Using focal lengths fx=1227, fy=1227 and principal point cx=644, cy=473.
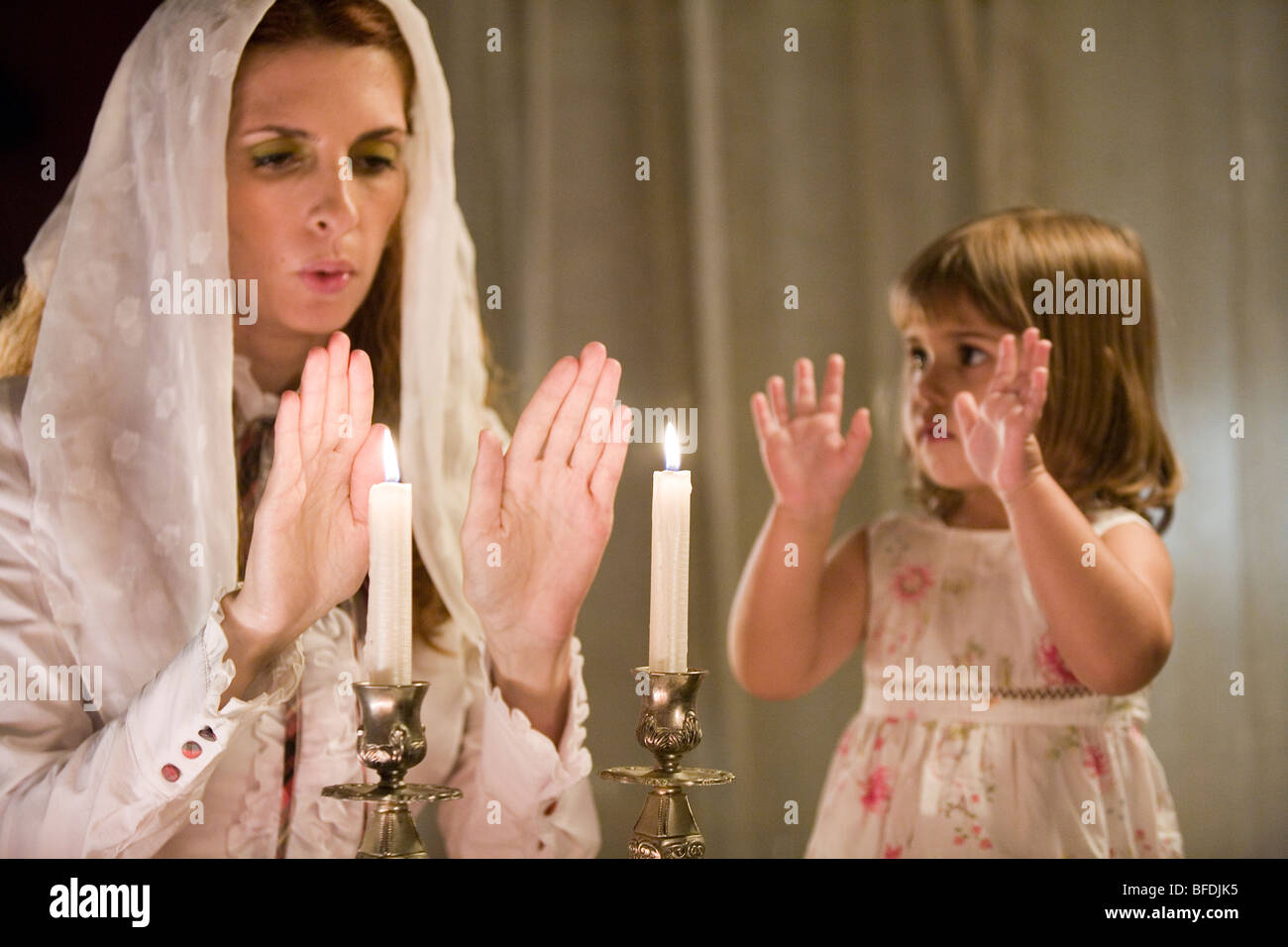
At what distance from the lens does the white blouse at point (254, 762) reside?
41.1 inches

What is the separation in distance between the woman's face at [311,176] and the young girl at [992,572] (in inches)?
17.9

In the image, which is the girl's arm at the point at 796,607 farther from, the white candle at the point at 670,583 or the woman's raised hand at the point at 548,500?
the white candle at the point at 670,583

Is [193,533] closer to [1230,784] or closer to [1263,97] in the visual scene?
[1230,784]

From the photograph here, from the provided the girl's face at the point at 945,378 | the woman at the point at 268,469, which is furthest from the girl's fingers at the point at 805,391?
the woman at the point at 268,469

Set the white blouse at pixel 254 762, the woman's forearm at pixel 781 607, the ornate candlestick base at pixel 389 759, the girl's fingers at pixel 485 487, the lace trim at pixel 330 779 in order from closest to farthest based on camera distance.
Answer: the ornate candlestick base at pixel 389 759 < the girl's fingers at pixel 485 487 < the white blouse at pixel 254 762 < the lace trim at pixel 330 779 < the woman's forearm at pixel 781 607

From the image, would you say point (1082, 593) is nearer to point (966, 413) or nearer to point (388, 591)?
point (966, 413)

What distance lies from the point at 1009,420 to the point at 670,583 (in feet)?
1.92

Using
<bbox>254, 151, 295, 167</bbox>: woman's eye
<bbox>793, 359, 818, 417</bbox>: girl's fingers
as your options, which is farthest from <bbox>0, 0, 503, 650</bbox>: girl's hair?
<bbox>793, 359, 818, 417</bbox>: girl's fingers

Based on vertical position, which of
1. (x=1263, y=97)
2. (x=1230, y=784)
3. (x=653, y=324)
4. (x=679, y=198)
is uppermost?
(x=1263, y=97)
